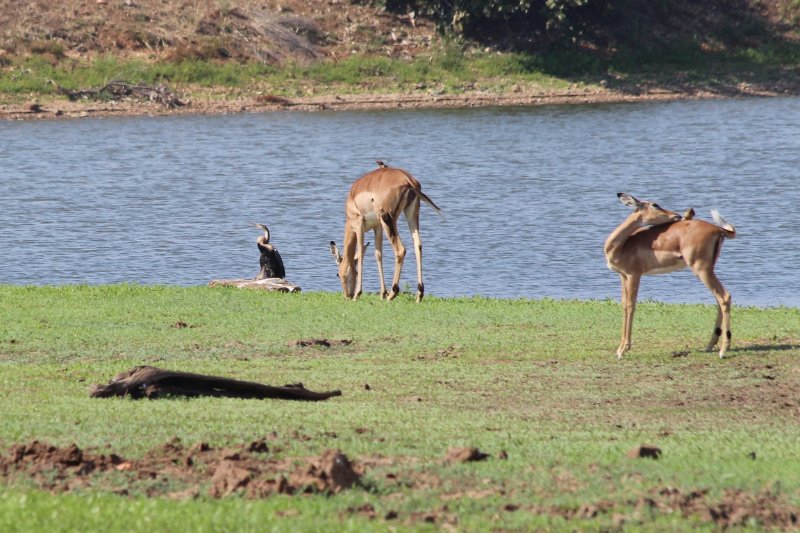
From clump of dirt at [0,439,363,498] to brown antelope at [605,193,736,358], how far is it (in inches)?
225

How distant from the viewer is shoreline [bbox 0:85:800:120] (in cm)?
4447

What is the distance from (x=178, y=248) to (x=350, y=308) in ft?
31.5

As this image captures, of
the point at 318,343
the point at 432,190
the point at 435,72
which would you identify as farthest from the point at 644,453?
the point at 435,72

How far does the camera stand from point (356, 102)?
47.4m

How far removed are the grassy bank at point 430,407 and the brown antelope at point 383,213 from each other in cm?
66

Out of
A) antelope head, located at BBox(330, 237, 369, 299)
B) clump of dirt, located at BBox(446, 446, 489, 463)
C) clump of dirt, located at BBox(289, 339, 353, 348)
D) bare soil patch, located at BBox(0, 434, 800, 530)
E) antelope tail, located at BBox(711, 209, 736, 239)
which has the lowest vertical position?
antelope head, located at BBox(330, 237, 369, 299)

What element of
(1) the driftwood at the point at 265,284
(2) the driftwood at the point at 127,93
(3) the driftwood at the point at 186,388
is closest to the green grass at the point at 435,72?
(2) the driftwood at the point at 127,93

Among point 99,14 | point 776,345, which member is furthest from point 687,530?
point 99,14

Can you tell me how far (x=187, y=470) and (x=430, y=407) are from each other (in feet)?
9.56

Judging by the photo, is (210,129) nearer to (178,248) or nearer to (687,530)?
(178,248)

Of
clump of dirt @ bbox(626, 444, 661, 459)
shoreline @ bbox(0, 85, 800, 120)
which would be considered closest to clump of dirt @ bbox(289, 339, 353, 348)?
clump of dirt @ bbox(626, 444, 661, 459)

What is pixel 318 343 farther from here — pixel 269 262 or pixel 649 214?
pixel 269 262

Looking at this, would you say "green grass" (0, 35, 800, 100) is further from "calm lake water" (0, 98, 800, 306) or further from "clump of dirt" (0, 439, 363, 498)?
"clump of dirt" (0, 439, 363, 498)

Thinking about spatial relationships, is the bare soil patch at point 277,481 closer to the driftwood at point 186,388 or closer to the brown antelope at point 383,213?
the driftwood at point 186,388
